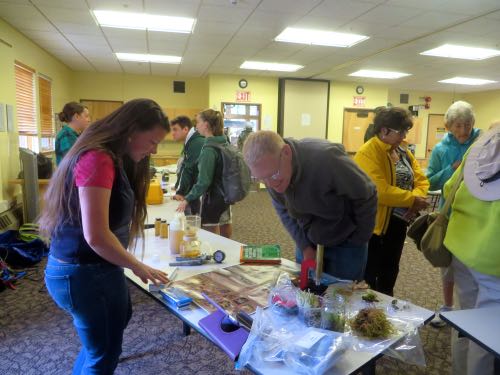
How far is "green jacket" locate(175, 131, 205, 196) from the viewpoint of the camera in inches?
109

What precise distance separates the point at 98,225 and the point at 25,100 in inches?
198

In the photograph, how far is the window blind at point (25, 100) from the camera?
15.7 feet

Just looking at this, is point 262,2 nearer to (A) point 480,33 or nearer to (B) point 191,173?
(B) point 191,173

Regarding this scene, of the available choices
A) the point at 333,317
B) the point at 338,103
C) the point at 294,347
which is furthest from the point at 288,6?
the point at 338,103

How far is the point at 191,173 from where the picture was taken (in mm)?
2773

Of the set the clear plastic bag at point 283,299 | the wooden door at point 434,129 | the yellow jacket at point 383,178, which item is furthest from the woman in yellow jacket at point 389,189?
the wooden door at point 434,129

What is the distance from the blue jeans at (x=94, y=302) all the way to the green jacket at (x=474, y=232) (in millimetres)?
1211

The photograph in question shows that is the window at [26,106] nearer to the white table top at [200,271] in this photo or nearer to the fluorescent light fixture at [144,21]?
the fluorescent light fixture at [144,21]

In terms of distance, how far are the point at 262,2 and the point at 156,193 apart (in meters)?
2.21

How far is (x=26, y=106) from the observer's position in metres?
5.07

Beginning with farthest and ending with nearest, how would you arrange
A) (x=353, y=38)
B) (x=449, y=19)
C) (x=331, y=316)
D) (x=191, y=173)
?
(x=353, y=38), (x=449, y=19), (x=191, y=173), (x=331, y=316)

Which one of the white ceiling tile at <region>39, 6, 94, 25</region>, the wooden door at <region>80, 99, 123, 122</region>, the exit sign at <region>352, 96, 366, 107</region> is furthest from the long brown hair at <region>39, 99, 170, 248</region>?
the exit sign at <region>352, 96, 366, 107</region>

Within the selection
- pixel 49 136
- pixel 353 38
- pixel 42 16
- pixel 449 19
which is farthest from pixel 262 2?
pixel 49 136

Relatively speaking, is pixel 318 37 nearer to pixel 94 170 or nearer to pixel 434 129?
pixel 94 170
